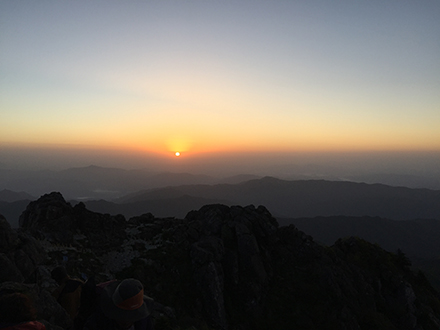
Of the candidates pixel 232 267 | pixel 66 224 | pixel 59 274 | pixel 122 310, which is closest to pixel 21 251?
pixel 66 224

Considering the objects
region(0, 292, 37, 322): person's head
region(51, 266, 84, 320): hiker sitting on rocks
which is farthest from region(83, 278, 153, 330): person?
region(51, 266, 84, 320): hiker sitting on rocks

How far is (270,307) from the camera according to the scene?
3177cm

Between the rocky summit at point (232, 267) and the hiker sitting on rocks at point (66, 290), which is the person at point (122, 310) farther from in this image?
the rocky summit at point (232, 267)

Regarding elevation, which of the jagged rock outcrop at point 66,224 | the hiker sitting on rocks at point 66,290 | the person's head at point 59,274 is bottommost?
the jagged rock outcrop at point 66,224

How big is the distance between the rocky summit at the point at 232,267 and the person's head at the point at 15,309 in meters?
21.7

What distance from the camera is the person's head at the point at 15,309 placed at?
4723mm

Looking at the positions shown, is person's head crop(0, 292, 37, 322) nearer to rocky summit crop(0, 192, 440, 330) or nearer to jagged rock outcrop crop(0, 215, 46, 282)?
jagged rock outcrop crop(0, 215, 46, 282)

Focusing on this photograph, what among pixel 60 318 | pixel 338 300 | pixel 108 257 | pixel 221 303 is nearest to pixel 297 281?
pixel 338 300

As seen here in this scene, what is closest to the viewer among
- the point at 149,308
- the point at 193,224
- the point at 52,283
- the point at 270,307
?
the point at 149,308

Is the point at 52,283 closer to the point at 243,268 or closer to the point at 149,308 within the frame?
the point at 149,308

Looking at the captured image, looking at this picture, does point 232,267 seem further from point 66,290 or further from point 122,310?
point 122,310

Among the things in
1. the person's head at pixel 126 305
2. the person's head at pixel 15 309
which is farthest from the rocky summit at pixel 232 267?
the person's head at pixel 15 309

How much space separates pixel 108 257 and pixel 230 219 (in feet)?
67.0

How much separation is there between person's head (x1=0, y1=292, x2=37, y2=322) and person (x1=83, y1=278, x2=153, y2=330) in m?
1.35
